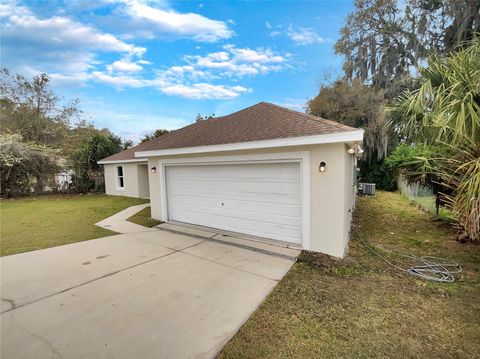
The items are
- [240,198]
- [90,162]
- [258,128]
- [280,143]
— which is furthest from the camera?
[90,162]

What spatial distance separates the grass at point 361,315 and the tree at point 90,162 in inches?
683

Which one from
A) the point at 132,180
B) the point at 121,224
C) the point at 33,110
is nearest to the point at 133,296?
the point at 121,224

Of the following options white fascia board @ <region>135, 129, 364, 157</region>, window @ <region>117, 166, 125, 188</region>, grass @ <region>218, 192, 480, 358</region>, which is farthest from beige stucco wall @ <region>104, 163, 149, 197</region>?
grass @ <region>218, 192, 480, 358</region>

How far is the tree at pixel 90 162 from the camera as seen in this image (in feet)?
55.9

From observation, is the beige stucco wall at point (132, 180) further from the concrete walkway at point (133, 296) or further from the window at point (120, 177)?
Answer: the concrete walkway at point (133, 296)

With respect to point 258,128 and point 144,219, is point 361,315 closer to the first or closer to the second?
point 258,128

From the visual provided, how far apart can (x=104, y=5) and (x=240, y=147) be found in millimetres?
6723

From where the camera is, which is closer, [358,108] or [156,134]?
[358,108]

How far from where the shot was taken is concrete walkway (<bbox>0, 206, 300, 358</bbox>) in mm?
2600

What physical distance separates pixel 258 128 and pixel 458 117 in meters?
3.99

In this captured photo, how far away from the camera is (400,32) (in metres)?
16.8

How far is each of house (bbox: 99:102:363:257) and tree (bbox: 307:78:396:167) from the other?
1164cm

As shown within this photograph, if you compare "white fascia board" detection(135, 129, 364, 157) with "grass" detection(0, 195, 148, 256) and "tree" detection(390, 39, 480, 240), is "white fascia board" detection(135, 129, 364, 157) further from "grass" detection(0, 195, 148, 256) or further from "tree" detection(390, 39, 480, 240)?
"grass" detection(0, 195, 148, 256)

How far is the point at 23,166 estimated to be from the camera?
14.8 meters
